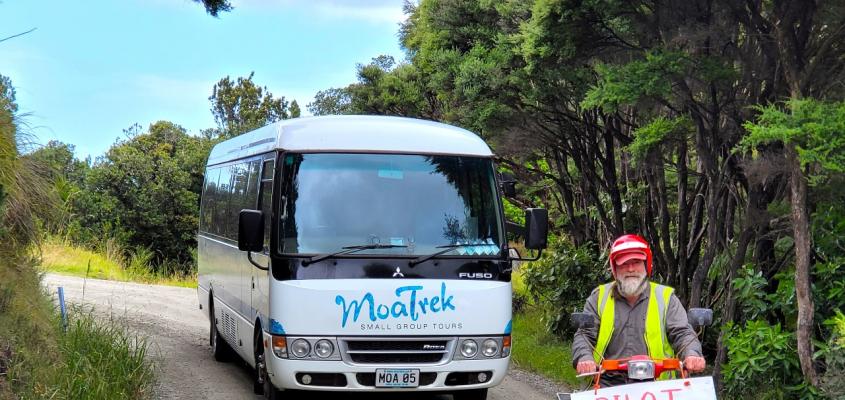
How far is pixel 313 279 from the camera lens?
931 cm

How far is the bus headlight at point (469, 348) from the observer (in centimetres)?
949

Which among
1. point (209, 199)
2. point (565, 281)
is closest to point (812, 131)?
point (209, 199)

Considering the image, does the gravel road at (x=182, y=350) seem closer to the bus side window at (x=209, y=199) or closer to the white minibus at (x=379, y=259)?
the white minibus at (x=379, y=259)

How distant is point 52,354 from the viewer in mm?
8586

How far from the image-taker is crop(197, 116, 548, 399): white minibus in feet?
30.3

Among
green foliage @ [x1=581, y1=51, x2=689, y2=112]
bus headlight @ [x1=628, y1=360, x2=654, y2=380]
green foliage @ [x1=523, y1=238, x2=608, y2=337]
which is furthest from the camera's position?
green foliage @ [x1=523, y1=238, x2=608, y2=337]

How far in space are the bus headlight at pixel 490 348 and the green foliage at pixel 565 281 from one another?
7.40 meters

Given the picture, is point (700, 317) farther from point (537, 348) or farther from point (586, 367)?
point (537, 348)

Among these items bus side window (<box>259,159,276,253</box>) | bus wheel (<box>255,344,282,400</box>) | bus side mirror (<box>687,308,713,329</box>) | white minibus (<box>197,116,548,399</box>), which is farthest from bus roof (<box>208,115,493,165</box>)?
bus side mirror (<box>687,308,713,329</box>)

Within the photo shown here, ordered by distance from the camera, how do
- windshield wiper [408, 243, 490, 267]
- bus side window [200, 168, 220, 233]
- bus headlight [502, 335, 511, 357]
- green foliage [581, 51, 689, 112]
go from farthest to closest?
bus side window [200, 168, 220, 233] → green foliage [581, 51, 689, 112] → bus headlight [502, 335, 511, 357] → windshield wiper [408, 243, 490, 267]

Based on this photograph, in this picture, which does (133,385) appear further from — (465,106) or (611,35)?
(465,106)

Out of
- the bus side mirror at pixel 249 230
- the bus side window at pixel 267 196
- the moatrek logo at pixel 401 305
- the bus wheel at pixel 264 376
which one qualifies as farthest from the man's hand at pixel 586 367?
the bus wheel at pixel 264 376

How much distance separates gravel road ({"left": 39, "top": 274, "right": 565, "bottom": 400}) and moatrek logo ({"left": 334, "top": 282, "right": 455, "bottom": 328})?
1900mm

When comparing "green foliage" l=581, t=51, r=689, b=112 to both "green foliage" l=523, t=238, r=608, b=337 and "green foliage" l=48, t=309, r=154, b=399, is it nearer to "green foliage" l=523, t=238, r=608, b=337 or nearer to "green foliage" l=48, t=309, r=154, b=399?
"green foliage" l=48, t=309, r=154, b=399
